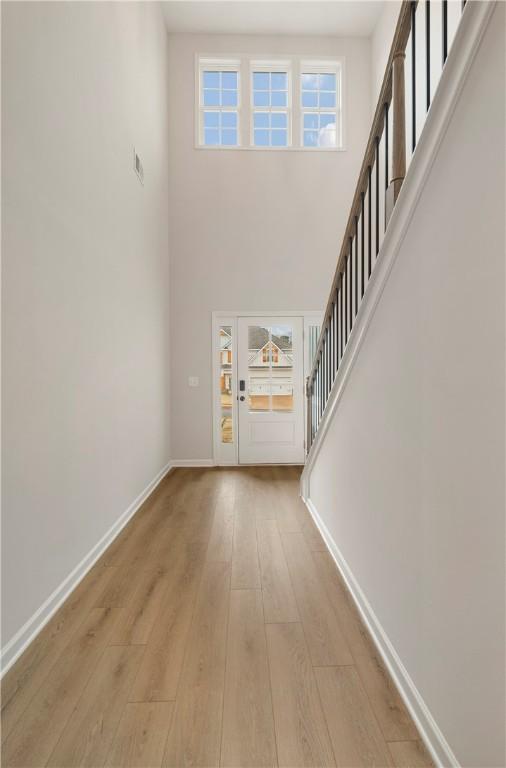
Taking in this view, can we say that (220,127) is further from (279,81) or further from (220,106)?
(279,81)

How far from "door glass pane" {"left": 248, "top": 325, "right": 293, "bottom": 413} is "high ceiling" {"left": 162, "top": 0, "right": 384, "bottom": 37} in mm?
3906

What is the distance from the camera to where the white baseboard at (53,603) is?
1736mm

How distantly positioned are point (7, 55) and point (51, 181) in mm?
534

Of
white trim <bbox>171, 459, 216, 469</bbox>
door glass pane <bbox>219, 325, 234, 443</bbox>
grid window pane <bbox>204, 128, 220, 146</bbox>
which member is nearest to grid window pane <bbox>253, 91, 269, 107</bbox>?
grid window pane <bbox>204, 128, 220, 146</bbox>

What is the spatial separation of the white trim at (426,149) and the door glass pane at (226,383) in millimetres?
3555

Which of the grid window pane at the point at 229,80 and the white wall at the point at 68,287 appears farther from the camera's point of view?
the grid window pane at the point at 229,80

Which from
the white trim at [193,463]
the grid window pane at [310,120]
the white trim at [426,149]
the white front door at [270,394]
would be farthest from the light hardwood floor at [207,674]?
the grid window pane at [310,120]

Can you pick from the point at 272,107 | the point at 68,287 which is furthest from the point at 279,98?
the point at 68,287

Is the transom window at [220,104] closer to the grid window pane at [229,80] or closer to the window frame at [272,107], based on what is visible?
the grid window pane at [229,80]

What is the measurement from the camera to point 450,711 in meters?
1.22

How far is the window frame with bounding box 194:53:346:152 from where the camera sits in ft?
18.4

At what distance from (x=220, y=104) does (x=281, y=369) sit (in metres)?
3.74

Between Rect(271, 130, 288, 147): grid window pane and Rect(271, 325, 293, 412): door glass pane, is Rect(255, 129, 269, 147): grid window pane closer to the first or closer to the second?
Rect(271, 130, 288, 147): grid window pane

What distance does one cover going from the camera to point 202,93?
571 centimetres
